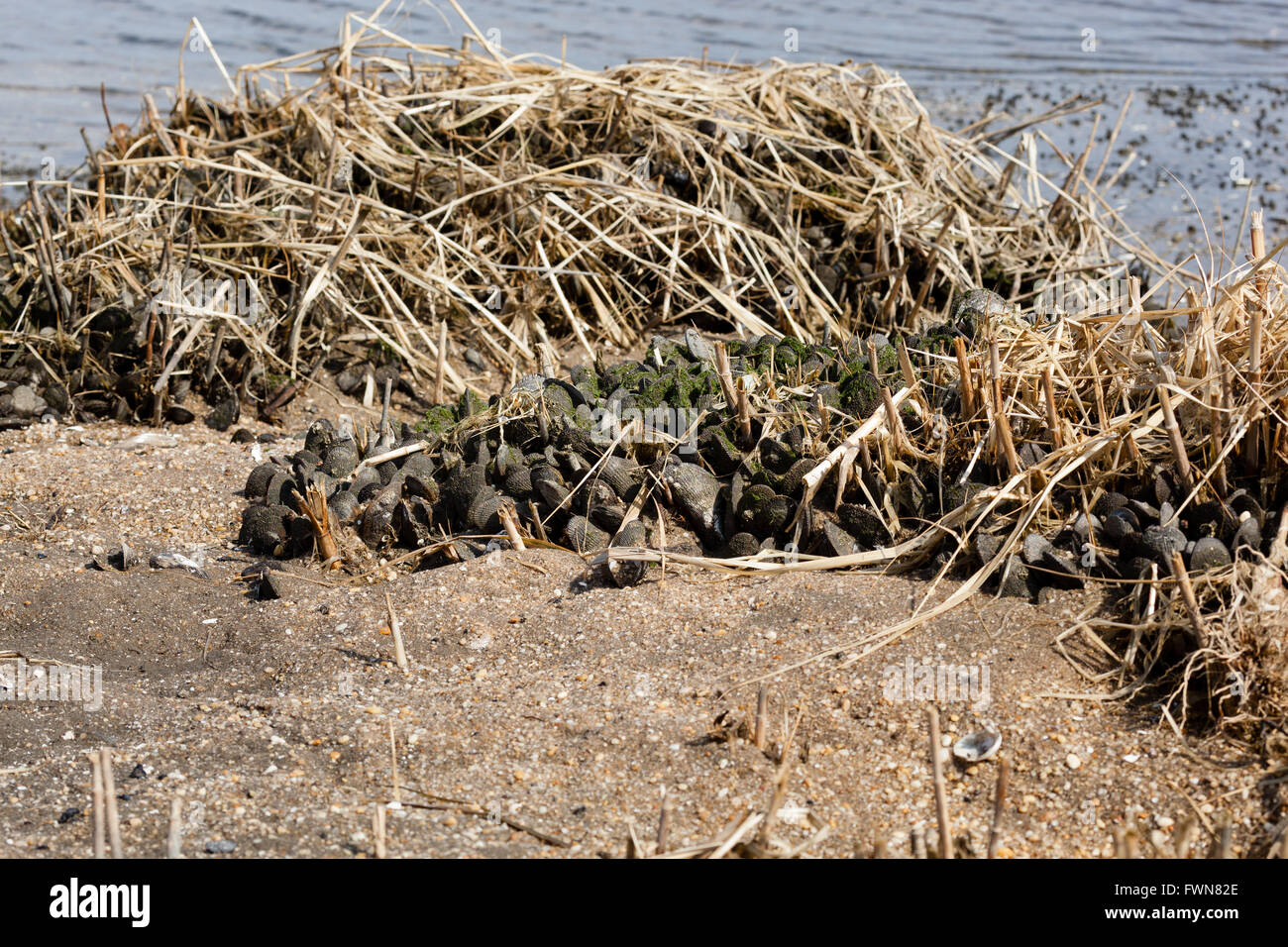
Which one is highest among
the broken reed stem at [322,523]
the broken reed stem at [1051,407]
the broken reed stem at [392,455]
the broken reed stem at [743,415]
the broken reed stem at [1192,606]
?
the broken reed stem at [1051,407]

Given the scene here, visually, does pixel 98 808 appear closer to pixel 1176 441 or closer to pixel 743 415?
pixel 743 415

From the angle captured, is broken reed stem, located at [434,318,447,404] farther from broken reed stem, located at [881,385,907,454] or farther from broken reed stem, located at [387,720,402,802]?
broken reed stem, located at [387,720,402,802]

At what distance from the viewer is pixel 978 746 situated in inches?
100

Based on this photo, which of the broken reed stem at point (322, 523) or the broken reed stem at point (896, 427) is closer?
the broken reed stem at point (896, 427)

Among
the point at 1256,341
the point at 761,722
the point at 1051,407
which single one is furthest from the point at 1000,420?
the point at 761,722

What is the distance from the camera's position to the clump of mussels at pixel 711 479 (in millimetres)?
3059

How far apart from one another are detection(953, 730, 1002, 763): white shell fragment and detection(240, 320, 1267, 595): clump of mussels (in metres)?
0.57

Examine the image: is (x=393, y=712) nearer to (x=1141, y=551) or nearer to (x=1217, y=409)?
(x=1141, y=551)

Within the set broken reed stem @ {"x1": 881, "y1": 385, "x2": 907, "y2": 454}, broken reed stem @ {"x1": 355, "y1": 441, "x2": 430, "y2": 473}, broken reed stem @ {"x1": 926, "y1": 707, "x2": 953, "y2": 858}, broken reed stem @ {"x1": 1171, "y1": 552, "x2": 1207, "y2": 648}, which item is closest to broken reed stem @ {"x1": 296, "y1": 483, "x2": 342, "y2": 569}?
broken reed stem @ {"x1": 355, "y1": 441, "x2": 430, "y2": 473}

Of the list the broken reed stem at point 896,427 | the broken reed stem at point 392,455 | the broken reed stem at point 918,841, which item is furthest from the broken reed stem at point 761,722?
the broken reed stem at point 392,455

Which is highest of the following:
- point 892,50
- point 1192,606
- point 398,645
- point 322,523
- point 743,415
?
point 892,50

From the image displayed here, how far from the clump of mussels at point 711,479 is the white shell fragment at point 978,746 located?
1.85 ft

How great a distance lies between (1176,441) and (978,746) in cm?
100

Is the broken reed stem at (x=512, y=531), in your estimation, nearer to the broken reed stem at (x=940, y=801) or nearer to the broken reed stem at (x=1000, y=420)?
the broken reed stem at (x=1000, y=420)
